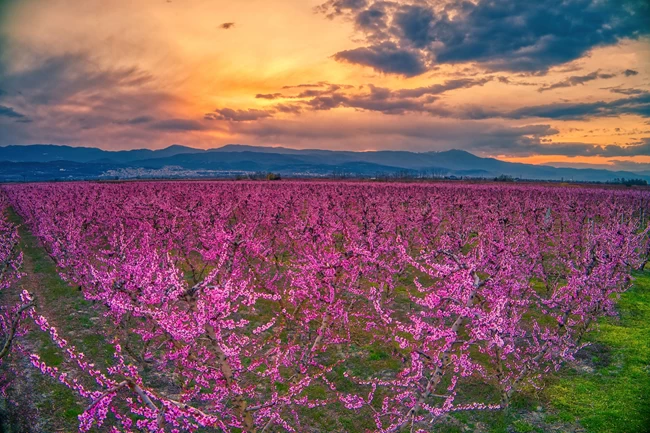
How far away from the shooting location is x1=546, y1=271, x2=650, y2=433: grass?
32.8 feet

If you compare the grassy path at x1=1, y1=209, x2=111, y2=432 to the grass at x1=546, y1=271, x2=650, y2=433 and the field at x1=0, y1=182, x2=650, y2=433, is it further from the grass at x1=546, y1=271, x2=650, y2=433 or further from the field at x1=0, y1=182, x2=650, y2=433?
the grass at x1=546, y1=271, x2=650, y2=433

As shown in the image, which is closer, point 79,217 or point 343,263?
point 343,263

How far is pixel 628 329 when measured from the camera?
51.0ft

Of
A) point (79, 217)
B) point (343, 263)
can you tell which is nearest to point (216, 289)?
point (343, 263)

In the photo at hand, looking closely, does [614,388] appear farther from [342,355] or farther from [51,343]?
[51,343]

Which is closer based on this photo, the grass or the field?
the field

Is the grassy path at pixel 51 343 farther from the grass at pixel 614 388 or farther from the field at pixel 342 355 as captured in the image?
the grass at pixel 614 388

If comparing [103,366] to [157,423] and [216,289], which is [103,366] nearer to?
[216,289]

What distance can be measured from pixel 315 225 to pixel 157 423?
11.1m

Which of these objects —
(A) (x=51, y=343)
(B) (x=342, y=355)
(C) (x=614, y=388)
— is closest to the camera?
(C) (x=614, y=388)

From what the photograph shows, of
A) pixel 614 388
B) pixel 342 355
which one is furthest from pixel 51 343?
pixel 614 388

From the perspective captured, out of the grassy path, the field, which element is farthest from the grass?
the grassy path

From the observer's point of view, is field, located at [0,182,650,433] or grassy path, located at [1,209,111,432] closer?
field, located at [0,182,650,433]

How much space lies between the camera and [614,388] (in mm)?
11453
